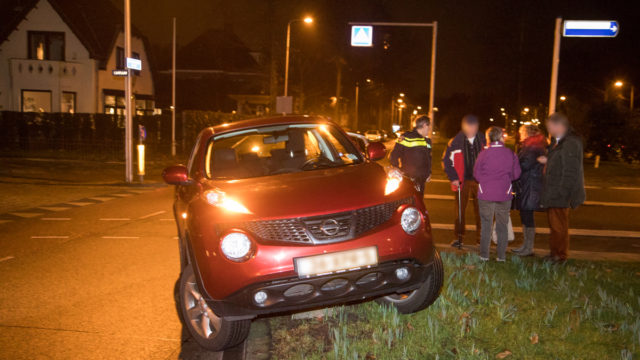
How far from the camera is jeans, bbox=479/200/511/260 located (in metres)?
7.05

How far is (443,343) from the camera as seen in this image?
4410 millimetres

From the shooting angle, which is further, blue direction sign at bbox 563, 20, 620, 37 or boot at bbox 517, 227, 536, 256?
blue direction sign at bbox 563, 20, 620, 37

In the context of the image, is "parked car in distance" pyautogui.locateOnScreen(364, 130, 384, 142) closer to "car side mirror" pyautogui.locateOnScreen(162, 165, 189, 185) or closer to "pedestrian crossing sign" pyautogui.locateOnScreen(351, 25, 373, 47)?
"pedestrian crossing sign" pyautogui.locateOnScreen(351, 25, 373, 47)

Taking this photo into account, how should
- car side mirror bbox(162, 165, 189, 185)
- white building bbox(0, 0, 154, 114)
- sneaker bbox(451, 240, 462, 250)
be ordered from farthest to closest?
white building bbox(0, 0, 154, 114)
sneaker bbox(451, 240, 462, 250)
car side mirror bbox(162, 165, 189, 185)

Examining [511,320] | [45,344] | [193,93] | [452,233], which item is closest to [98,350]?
[45,344]

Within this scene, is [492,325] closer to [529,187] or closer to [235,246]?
[235,246]

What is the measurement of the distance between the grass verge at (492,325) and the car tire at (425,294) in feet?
0.36

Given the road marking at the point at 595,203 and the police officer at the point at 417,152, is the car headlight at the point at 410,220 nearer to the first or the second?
the police officer at the point at 417,152

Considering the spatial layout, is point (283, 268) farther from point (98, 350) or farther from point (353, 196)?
point (98, 350)

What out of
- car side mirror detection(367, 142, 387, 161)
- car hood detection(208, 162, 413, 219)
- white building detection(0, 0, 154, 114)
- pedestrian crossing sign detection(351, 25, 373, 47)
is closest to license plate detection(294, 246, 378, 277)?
car hood detection(208, 162, 413, 219)

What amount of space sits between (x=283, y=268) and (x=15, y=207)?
34.3 ft

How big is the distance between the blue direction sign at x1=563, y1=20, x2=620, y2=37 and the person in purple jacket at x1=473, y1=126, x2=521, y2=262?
34.1 ft

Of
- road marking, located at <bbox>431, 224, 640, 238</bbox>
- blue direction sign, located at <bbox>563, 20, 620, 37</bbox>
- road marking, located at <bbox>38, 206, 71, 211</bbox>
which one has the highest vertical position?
blue direction sign, located at <bbox>563, 20, 620, 37</bbox>

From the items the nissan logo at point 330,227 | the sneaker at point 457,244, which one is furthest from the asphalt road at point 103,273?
the nissan logo at point 330,227
